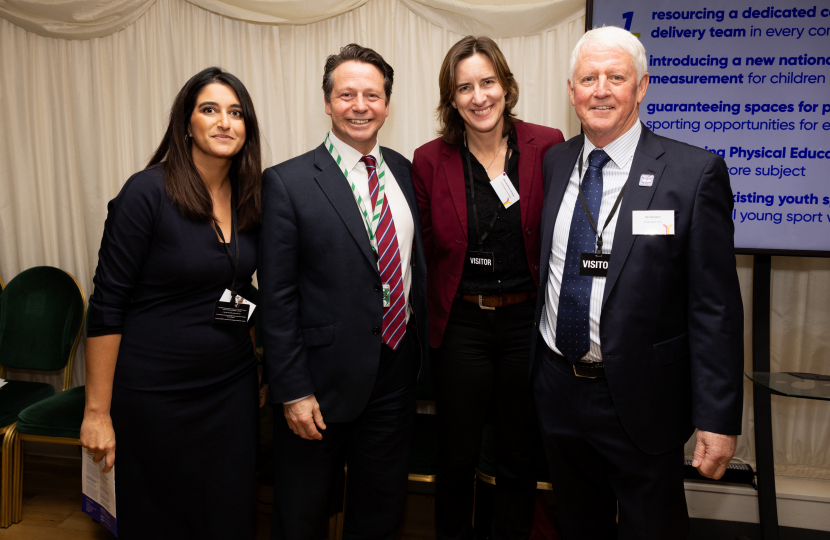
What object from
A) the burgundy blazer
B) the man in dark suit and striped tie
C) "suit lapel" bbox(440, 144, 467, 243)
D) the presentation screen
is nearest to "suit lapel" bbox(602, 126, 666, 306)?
the burgundy blazer

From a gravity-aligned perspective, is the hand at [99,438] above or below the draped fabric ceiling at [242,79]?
below

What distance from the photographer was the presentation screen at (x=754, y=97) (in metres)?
2.29

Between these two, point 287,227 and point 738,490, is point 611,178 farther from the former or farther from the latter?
point 738,490

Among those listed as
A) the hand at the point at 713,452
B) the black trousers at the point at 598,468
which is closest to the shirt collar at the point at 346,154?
the black trousers at the point at 598,468

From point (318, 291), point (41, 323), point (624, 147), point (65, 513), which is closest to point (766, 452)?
point (624, 147)

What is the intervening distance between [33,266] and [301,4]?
251 centimetres

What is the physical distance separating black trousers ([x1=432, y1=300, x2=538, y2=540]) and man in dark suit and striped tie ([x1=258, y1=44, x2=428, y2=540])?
19cm

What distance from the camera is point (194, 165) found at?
1.70 meters

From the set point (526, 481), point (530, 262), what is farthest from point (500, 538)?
point (530, 262)

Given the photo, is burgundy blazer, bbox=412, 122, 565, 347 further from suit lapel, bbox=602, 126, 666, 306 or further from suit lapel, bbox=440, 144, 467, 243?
suit lapel, bbox=602, 126, 666, 306

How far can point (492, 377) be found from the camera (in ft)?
6.43

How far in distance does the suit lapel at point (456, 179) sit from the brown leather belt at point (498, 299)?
0.81 ft

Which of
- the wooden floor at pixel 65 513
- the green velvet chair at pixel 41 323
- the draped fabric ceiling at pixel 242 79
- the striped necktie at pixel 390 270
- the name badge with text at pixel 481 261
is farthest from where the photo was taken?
the green velvet chair at pixel 41 323

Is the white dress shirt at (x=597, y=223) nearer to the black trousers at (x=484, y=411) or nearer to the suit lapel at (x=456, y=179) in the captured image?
the black trousers at (x=484, y=411)
